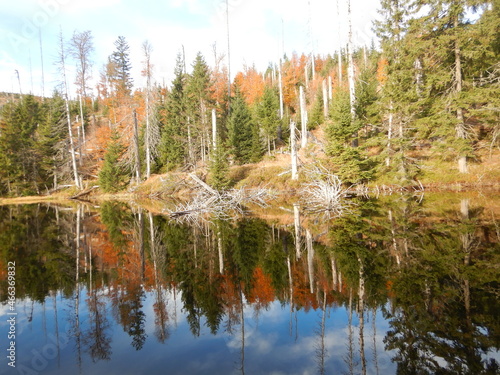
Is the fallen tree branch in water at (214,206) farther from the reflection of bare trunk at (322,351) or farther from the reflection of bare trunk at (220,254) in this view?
the reflection of bare trunk at (322,351)

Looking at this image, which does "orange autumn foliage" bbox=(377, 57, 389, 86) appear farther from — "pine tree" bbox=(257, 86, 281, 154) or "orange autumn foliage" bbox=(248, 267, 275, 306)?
"orange autumn foliage" bbox=(248, 267, 275, 306)

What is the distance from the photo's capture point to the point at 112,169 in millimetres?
28984

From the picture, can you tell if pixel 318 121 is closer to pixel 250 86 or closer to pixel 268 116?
pixel 268 116

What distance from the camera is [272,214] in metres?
13.8

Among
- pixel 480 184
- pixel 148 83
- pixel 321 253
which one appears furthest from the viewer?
pixel 148 83

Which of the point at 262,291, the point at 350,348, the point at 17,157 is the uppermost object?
the point at 17,157

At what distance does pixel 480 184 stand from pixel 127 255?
19760 millimetres

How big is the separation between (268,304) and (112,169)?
93.8 feet

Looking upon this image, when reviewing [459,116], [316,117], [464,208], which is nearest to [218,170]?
[464,208]

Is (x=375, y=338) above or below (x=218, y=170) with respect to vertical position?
below

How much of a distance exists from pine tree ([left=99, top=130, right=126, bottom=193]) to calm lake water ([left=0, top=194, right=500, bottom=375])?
21.2 m

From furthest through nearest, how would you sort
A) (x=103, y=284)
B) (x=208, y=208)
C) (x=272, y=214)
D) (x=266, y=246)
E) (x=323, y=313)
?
(x=208, y=208), (x=272, y=214), (x=266, y=246), (x=103, y=284), (x=323, y=313)

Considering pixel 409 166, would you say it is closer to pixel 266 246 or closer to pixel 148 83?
pixel 266 246

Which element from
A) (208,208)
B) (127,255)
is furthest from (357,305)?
(208,208)
